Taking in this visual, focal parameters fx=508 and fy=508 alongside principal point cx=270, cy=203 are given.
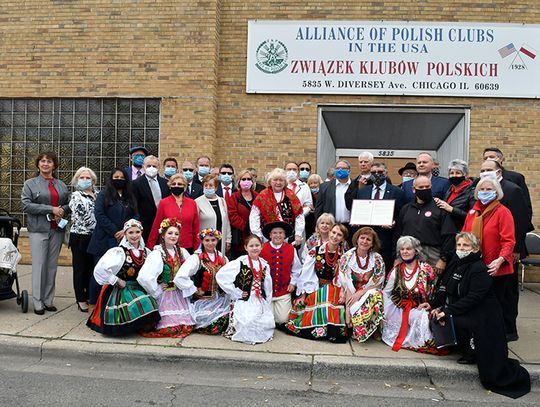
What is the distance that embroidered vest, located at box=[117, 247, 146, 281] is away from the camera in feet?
18.2

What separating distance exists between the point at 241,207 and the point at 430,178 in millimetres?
2440

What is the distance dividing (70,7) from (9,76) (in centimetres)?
177

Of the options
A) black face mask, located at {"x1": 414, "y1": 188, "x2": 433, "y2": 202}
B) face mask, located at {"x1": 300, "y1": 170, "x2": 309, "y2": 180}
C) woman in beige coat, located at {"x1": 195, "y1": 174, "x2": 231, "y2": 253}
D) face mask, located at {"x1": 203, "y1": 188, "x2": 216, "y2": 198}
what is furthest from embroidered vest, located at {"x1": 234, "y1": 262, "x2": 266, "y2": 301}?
face mask, located at {"x1": 300, "y1": 170, "x2": 309, "y2": 180}

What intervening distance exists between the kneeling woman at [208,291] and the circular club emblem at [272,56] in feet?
15.0

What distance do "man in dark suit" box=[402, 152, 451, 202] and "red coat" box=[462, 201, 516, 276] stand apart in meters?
1.08

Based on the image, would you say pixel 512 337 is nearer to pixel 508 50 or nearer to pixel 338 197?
pixel 338 197

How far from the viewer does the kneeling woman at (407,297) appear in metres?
5.29

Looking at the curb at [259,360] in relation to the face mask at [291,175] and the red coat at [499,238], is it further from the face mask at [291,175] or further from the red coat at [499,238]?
the face mask at [291,175]

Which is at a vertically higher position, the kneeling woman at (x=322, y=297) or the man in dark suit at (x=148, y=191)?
the man in dark suit at (x=148, y=191)

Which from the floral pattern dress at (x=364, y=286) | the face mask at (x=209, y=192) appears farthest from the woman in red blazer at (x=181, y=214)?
the floral pattern dress at (x=364, y=286)

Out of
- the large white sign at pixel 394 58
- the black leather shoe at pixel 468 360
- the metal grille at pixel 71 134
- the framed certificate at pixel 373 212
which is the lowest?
the black leather shoe at pixel 468 360

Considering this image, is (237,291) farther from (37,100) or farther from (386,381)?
(37,100)

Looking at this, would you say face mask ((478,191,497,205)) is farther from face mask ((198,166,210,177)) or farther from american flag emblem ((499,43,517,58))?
american flag emblem ((499,43,517,58))

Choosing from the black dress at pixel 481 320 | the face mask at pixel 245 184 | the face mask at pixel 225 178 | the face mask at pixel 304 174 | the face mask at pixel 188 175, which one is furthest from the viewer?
the face mask at pixel 304 174
